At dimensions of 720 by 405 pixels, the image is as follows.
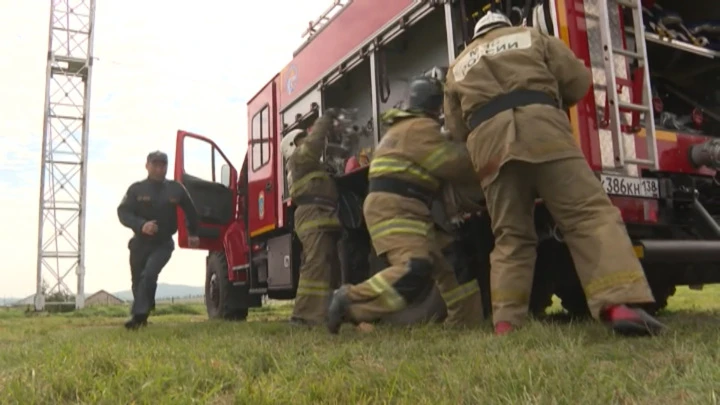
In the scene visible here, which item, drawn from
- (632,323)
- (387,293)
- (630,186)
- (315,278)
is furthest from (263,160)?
(632,323)

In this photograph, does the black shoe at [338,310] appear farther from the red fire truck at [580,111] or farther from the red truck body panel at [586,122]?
the red truck body panel at [586,122]

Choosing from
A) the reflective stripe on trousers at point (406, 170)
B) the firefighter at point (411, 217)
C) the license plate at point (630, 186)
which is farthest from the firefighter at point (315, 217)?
the license plate at point (630, 186)

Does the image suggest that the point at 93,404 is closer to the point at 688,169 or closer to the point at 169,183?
the point at 688,169

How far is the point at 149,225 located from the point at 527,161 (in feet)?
12.1

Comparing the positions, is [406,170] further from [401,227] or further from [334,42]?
[334,42]

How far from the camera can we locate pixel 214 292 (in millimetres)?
8023

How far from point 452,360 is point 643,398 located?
80 centimetres

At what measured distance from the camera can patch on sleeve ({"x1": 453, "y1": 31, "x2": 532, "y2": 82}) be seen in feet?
10.1

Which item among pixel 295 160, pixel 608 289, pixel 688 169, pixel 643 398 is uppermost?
pixel 295 160

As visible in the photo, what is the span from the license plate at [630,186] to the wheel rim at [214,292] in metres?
5.61

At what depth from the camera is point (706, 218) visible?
348 centimetres

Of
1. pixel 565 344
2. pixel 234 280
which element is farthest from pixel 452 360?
pixel 234 280

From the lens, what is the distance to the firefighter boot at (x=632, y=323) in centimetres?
255

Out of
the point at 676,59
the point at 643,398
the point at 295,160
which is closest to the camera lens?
the point at 643,398
